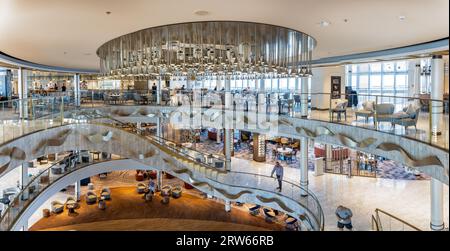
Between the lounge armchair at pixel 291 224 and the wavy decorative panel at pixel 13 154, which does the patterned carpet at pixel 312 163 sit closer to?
the lounge armchair at pixel 291 224

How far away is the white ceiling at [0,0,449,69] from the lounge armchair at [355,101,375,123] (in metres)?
1.67

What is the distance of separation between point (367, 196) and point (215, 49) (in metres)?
8.97

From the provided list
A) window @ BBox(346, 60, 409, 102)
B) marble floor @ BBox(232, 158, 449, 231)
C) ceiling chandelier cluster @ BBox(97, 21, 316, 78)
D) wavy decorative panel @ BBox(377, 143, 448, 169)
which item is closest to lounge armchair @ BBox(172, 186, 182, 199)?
marble floor @ BBox(232, 158, 449, 231)

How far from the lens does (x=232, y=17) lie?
6527 millimetres

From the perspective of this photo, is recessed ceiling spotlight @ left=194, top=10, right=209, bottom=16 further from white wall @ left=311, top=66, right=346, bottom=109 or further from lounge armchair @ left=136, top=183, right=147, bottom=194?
lounge armchair @ left=136, top=183, right=147, bottom=194

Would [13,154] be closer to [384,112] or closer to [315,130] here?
[315,130]

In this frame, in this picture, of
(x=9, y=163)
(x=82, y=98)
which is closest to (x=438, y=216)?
(x=9, y=163)

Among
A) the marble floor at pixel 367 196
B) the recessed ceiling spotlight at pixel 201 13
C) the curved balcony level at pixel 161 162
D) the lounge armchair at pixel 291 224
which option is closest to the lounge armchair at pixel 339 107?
the curved balcony level at pixel 161 162

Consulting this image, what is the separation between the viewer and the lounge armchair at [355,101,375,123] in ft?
31.4

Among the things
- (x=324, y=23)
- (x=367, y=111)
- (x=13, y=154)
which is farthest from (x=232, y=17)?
(x=13, y=154)

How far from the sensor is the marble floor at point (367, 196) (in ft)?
37.2

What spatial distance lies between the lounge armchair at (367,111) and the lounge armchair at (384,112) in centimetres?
20

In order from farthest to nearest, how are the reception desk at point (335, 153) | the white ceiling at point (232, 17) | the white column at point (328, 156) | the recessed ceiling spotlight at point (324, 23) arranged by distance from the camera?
the reception desk at point (335, 153) < the white column at point (328, 156) < the recessed ceiling spotlight at point (324, 23) < the white ceiling at point (232, 17)
